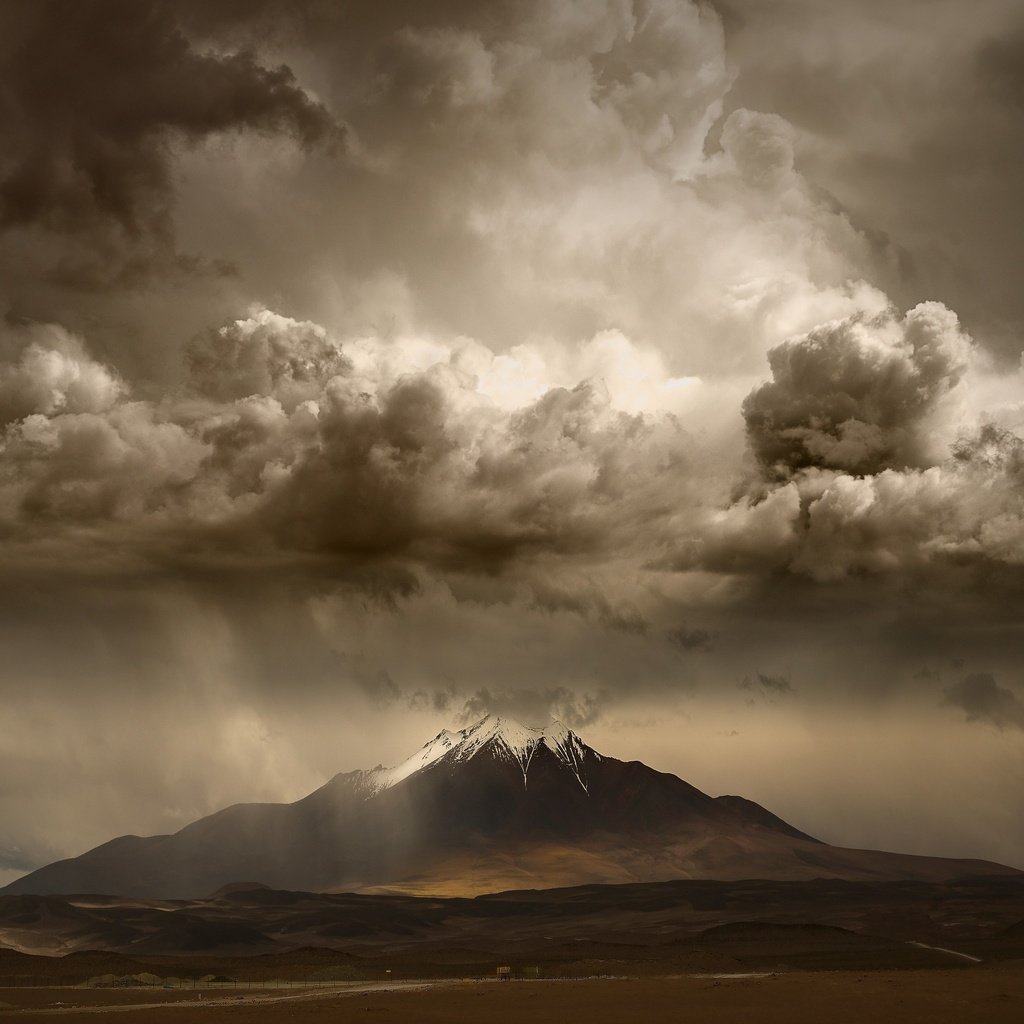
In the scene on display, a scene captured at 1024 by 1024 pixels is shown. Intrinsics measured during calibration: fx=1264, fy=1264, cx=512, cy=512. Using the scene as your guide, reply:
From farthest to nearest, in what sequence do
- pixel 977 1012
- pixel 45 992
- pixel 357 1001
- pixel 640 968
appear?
pixel 640 968, pixel 45 992, pixel 357 1001, pixel 977 1012

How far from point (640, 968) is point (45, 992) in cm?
7638

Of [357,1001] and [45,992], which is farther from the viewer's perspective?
[45,992]

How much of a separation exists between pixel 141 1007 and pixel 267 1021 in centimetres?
2722

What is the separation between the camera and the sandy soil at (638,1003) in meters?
105

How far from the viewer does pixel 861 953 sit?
196250 millimetres

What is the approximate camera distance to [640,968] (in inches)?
6786

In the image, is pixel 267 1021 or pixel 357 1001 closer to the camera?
pixel 267 1021

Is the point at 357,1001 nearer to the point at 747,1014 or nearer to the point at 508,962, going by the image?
the point at 747,1014

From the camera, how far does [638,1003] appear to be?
117 metres

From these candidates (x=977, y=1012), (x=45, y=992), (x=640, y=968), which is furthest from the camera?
(x=640, y=968)

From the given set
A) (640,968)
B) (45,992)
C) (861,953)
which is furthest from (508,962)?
(45,992)

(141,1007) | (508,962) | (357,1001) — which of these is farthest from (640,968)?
(141,1007)

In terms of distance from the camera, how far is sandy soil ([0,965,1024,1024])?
105 metres

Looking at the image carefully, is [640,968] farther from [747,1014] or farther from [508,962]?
[747,1014]
